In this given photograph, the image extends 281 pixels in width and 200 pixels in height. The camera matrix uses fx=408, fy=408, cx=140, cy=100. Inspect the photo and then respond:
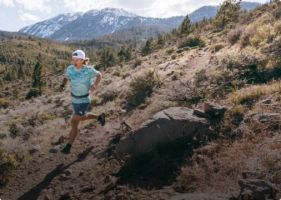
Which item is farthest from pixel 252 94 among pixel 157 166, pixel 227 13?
pixel 227 13

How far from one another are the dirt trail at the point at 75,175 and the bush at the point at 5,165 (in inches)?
5.8

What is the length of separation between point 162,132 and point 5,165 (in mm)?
3879

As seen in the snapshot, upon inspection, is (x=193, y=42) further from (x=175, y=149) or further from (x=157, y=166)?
(x=157, y=166)

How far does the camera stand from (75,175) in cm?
903

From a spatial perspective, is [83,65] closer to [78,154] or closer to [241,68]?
→ [78,154]

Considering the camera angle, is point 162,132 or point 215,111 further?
point 215,111

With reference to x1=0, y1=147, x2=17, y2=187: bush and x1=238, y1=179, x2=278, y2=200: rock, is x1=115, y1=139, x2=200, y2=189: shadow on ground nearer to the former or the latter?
x1=238, y1=179, x2=278, y2=200: rock

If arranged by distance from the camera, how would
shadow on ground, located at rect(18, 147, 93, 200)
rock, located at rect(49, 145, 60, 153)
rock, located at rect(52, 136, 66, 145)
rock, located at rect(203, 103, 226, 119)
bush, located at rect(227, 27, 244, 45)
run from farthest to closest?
bush, located at rect(227, 27, 244, 45) → rock, located at rect(52, 136, 66, 145) → rock, located at rect(49, 145, 60, 153) → rock, located at rect(203, 103, 226, 119) → shadow on ground, located at rect(18, 147, 93, 200)

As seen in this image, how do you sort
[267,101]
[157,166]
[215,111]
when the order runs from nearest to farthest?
[157,166] < [215,111] < [267,101]

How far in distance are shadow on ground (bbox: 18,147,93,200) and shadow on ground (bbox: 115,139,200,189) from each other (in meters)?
1.61

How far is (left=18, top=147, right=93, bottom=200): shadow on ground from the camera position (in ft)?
28.0

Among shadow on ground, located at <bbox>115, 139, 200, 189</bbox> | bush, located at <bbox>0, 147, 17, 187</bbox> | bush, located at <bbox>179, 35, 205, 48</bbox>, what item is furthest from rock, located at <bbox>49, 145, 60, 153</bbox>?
bush, located at <bbox>179, 35, 205, 48</bbox>

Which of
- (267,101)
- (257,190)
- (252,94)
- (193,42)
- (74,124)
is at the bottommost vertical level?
(257,190)

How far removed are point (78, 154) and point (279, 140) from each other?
15.9ft
